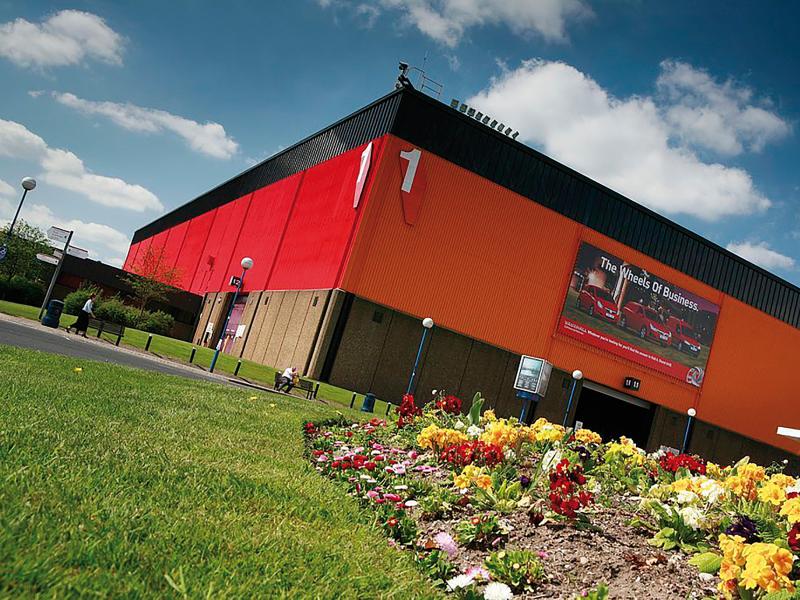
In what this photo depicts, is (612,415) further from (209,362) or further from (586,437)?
(586,437)

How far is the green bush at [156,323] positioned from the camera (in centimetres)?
4394

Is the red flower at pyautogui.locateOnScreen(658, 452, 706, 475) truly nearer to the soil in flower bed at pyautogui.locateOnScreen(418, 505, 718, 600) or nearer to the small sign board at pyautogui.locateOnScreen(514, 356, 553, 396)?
the soil in flower bed at pyautogui.locateOnScreen(418, 505, 718, 600)

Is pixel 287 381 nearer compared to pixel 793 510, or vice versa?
pixel 793 510

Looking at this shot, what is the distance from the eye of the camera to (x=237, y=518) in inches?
142

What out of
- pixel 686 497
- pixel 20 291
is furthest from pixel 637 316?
pixel 20 291

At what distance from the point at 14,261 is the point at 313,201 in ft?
117

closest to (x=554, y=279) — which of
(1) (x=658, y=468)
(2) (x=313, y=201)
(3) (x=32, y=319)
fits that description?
(2) (x=313, y=201)

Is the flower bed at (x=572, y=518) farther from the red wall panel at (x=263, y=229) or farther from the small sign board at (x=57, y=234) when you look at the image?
the red wall panel at (x=263, y=229)

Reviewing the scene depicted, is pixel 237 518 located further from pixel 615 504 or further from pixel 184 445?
pixel 615 504

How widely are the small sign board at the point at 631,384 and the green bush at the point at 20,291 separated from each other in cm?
3982

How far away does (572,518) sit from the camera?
172 inches

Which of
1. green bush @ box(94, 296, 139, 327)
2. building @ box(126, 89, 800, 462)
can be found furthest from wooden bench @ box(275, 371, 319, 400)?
green bush @ box(94, 296, 139, 327)

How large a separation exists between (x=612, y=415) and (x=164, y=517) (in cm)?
4741

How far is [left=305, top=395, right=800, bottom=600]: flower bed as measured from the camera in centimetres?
351
